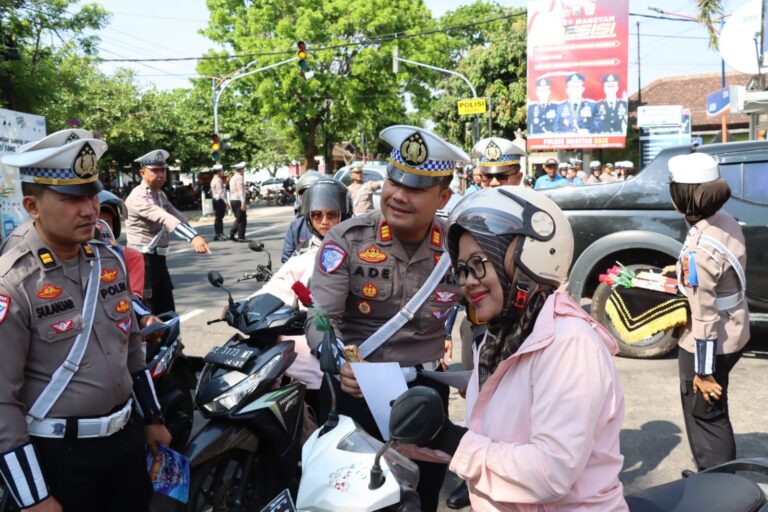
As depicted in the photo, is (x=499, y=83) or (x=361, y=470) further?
(x=499, y=83)

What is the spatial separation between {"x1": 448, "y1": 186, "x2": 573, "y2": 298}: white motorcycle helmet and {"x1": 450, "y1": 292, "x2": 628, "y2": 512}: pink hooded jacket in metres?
0.08

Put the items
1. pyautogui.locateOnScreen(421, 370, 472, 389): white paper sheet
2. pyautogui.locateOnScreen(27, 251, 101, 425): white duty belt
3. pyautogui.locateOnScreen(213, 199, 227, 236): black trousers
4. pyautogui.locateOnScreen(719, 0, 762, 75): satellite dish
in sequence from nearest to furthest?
pyautogui.locateOnScreen(27, 251, 101, 425): white duty belt < pyautogui.locateOnScreen(421, 370, 472, 389): white paper sheet < pyautogui.locateOnScreen(719, 0, 762, 75): satellite dish < pyautogui.locateOnScreen(213, 199, 227, 236): black trousers

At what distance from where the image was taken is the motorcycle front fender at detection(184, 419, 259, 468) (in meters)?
2.80

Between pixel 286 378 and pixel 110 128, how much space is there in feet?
88.5

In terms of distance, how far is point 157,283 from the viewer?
621 cm

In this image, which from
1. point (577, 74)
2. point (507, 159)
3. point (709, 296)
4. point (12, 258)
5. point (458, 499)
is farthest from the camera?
point (577, 74)

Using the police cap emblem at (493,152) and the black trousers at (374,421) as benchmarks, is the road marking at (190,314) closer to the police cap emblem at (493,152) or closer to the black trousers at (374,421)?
the police cap emblem at (493,152)

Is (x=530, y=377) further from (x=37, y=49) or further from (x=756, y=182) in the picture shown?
(x=37, y=49)

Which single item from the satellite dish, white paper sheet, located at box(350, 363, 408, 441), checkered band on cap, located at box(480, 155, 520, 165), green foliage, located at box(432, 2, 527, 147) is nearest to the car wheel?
checkered band on cap, located at box(480, 155, 520, 165)

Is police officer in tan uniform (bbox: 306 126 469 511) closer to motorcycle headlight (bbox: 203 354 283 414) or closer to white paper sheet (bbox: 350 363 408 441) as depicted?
white paper sheet (bbox: 350 363 408 441)

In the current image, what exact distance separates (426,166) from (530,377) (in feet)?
3.88

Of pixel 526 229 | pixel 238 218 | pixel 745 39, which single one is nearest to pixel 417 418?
pixel 526 229

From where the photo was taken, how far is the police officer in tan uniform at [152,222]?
5.99 metres

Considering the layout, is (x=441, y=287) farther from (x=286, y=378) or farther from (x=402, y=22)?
(x=402, y=22)
